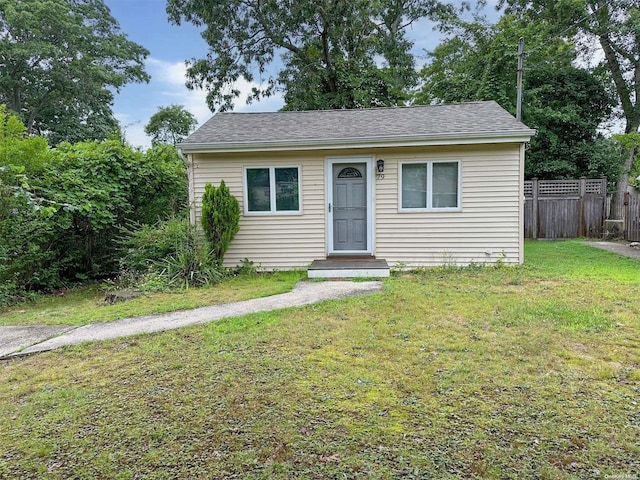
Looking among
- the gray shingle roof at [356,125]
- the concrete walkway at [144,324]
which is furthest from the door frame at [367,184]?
the concrete walkway at [144,324]

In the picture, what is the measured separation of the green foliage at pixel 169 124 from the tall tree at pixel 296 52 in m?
12.8

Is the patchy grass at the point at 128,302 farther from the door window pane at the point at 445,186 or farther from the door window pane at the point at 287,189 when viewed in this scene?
the door window pane at the point at 445,186

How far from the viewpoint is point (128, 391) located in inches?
108

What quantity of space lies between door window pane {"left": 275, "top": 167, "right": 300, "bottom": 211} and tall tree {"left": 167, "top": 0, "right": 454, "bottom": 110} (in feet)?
31.7

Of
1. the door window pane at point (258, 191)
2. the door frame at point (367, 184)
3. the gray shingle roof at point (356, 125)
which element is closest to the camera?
the gray shingle roof at point (356, 125)

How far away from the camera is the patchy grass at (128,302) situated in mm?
4801

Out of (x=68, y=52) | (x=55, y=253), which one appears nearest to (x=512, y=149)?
(x=55, y=253)

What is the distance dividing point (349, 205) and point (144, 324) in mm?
4516

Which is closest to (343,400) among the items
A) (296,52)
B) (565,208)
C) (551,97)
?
(565,208)

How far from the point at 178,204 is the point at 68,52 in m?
18.2

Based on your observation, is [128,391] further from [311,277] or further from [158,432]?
[311,277]

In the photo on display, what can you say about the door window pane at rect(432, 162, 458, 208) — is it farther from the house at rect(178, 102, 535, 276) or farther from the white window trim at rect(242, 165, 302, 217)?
the white window trim at rect(242, 165, 302, 217)

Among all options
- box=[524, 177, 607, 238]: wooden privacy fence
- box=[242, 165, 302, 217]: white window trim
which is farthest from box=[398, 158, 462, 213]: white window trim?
box=[524, 177, 607, 238]: wooden privacy fence

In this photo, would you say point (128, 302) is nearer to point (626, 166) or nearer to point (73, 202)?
point (73, 202)
